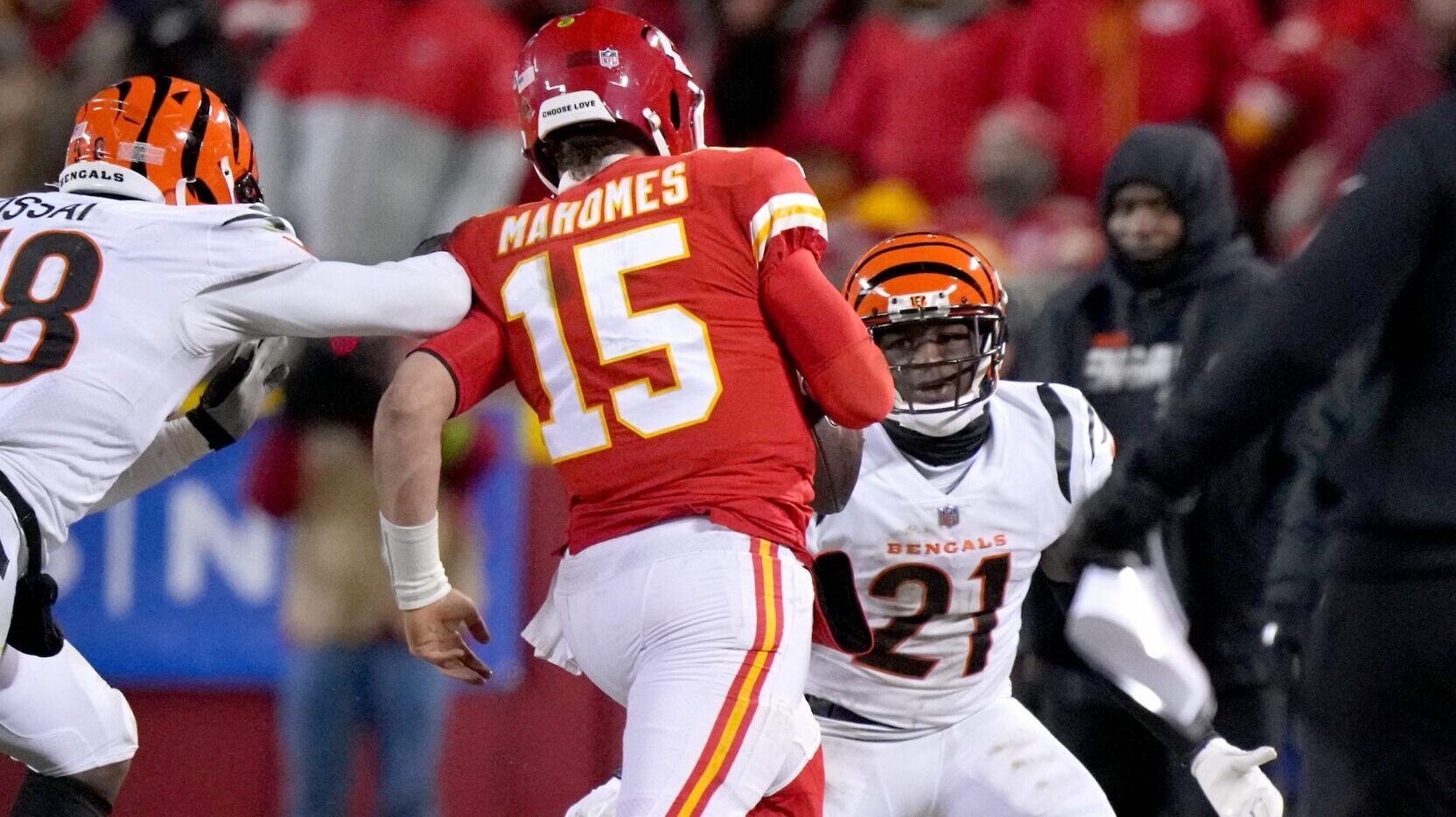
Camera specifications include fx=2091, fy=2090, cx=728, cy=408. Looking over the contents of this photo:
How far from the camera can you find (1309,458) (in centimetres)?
456

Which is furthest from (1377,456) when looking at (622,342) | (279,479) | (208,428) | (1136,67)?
(1136,67)

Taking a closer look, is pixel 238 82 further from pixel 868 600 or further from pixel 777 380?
pixel 777 380

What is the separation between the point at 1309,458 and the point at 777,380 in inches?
73.9

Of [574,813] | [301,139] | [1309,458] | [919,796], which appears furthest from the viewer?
[301,139]

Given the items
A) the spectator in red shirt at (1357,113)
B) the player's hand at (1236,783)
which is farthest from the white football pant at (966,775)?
the spectator in red shirt at (1357,113)

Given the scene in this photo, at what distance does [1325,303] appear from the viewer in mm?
2588

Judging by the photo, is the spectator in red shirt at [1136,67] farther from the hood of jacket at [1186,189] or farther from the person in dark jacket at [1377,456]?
the person in dark jacket at [1377,456]

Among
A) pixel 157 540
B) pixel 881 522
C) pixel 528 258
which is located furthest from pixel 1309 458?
pixel 157 540

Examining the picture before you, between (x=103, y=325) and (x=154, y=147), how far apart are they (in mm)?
395

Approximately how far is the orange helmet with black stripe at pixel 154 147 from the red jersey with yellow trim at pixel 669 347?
0.78 metres

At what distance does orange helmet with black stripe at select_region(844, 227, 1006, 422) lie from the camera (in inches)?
151

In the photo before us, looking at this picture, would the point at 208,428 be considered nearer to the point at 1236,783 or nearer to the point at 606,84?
the point at 606,84

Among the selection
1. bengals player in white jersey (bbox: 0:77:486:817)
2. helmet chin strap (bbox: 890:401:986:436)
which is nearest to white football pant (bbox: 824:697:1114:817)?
helmet chin strap (bbox: 890:401:986:436)

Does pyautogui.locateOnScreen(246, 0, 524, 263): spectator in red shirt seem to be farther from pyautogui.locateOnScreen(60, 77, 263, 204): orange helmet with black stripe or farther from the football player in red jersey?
the football player in red jersey
